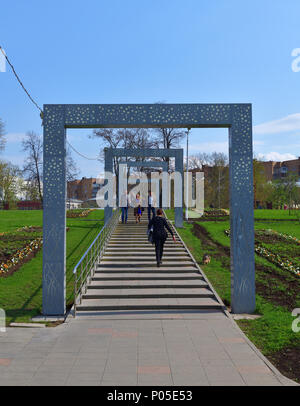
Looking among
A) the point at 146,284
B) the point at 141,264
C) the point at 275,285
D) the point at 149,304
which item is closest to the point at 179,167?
the point at 141,264

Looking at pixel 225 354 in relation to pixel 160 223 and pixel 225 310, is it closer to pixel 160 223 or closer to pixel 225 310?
pixel 225 310

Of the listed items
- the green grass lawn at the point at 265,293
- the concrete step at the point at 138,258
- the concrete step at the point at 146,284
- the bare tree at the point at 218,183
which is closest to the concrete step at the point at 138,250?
the concrete step at the point at 138,258

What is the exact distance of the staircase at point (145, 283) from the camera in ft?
25.4

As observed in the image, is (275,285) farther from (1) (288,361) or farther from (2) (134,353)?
(2) (134,353)

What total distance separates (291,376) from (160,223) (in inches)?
201

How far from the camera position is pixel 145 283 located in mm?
9055

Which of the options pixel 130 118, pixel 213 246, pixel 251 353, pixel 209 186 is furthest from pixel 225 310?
pixel 209 186

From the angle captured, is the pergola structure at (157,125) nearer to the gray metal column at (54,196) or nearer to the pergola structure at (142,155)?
the gray metal column at (54,196)

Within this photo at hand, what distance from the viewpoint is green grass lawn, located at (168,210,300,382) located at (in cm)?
593

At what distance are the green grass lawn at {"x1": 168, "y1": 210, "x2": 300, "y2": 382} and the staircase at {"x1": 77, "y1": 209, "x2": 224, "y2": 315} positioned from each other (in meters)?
0.55

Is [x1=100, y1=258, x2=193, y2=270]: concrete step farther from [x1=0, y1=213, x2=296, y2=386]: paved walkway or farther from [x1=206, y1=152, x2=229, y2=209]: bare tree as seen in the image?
[x1=206, y1=152, x2=229, y2=209]: bare tree

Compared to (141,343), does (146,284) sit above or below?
above

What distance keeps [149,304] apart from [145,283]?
1.33 metres

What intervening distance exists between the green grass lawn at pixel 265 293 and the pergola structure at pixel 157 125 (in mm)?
701
